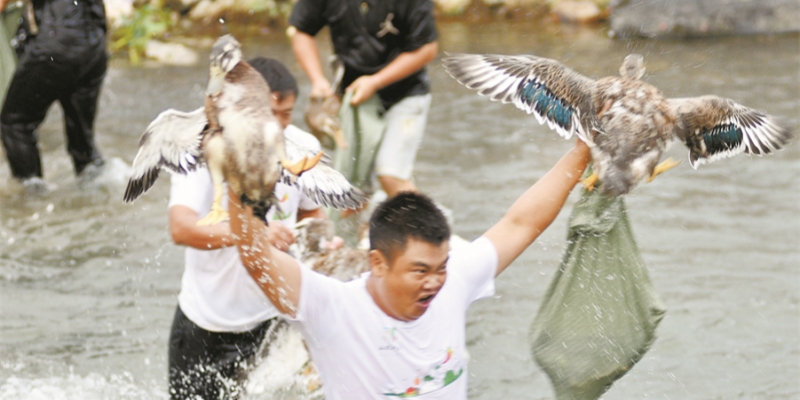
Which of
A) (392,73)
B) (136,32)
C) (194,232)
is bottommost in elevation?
(136,32)

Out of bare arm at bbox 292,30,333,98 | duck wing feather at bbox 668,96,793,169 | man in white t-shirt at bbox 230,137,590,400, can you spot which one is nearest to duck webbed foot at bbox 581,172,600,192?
duck wing feather at bbox 668,96,793,169

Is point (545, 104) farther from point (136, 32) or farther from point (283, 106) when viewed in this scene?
point (136, 32)

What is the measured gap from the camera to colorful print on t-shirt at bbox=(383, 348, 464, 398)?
8.94 ft

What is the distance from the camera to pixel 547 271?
19.5 feet

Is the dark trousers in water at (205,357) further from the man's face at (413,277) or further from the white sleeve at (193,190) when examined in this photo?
the man's face at (413,277)

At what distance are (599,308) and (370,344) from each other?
2.63 feet

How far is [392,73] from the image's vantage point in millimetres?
5305

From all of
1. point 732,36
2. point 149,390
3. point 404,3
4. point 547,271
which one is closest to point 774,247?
point 547,271

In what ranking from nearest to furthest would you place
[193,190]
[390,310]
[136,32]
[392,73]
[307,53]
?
[390,310] → [193,190] → [392,73] → [307,53] → [136,32]

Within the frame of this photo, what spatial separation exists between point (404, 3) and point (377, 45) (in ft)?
0.91

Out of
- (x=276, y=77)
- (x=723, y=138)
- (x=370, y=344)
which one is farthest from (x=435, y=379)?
(x=276, y=77)

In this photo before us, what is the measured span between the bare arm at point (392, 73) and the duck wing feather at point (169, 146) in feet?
8.78

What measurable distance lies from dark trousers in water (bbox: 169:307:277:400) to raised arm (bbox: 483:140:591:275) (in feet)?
3.85

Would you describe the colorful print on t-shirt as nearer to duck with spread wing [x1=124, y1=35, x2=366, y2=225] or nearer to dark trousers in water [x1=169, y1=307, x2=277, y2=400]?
duck with spread wing [x1=124, y1=35, x2=366, y2=225]
